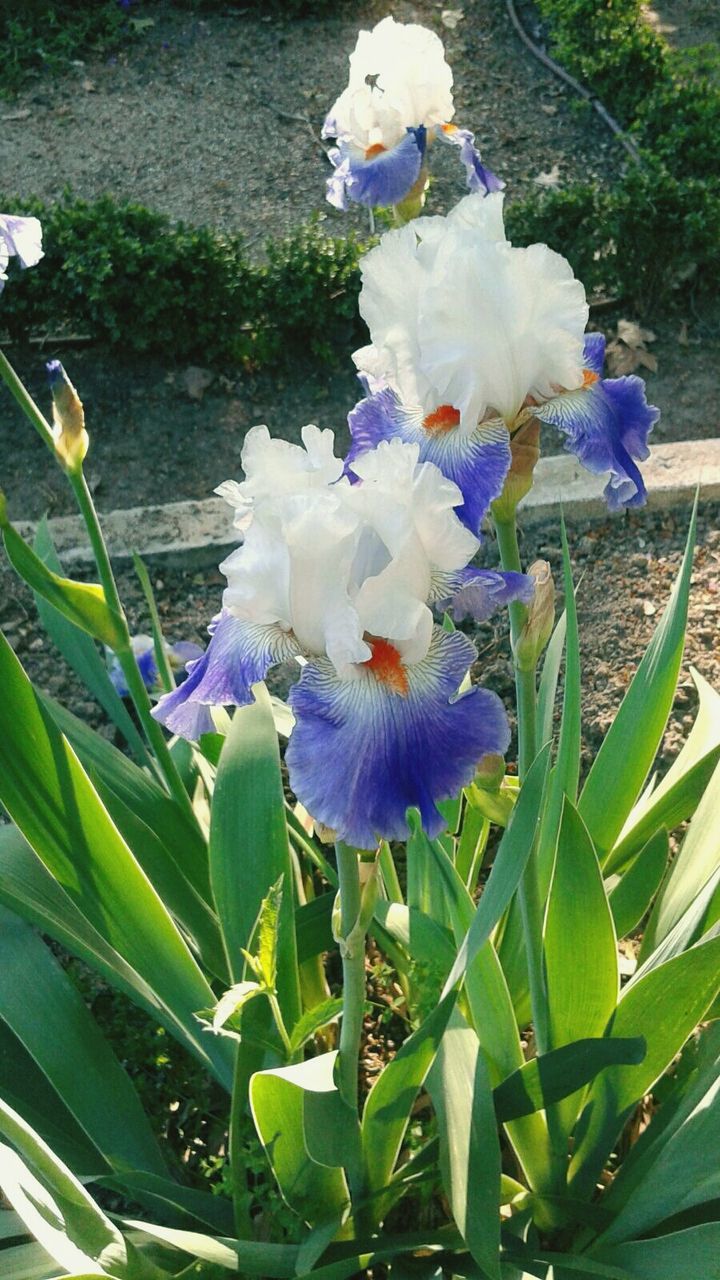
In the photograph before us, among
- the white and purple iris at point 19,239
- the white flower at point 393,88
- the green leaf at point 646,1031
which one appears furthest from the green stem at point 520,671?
the white flower at point 393,88

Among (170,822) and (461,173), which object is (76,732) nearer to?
(170,822)

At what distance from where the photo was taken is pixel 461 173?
551 centimetres

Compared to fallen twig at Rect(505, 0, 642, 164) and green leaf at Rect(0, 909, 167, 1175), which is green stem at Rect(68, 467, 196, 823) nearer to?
green leaf at Rect(0, 909, 167, 1175)

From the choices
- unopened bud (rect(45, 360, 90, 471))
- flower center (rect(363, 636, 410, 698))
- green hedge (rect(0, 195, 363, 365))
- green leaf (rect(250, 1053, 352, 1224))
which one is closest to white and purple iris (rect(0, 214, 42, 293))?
unopened bud (rect(45, 360, 90, 471))

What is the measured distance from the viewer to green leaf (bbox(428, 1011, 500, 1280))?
136 centimetres

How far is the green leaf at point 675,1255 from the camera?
4.51 feet

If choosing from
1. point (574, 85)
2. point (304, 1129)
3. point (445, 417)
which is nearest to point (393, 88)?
point (445, 417)

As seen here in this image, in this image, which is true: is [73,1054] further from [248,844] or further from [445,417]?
[445,417]

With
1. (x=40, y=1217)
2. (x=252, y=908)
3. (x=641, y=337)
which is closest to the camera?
(x=40, y=1217)

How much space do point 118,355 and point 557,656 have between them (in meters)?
3.01

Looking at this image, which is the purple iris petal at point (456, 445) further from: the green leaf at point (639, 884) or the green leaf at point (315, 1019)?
the green leaf at point (639, 884)

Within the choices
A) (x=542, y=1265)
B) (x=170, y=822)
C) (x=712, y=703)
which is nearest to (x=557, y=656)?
(x=712, y=703)

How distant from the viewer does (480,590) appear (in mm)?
1229

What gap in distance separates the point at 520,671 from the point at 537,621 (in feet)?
0.24
